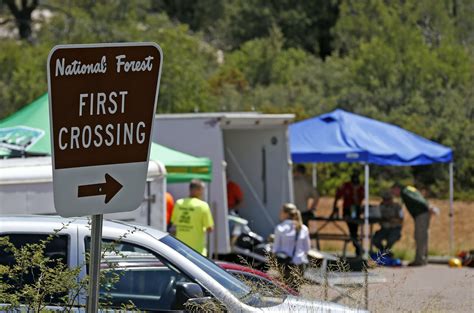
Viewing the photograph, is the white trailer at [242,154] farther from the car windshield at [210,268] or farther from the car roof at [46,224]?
the car roof at [46,224]

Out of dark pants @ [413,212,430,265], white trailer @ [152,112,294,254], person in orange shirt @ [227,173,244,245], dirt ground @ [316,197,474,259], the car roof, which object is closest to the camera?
the car roof

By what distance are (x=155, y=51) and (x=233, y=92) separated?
34.5m

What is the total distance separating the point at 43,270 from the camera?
5355 millimetres

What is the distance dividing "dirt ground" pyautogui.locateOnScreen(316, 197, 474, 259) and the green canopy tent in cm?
Answer: 758

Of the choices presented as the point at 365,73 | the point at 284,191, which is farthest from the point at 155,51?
the point at 365,73

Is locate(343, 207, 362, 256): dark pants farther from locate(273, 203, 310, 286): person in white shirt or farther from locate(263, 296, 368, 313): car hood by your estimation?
locate(263, 296, 368, 313): car hood

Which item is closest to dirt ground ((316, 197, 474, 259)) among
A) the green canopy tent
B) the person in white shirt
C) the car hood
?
the green canopy tent

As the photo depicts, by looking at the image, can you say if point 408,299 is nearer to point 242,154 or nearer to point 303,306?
point 303,306

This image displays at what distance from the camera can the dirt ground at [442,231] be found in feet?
75.9

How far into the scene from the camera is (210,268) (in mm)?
7344

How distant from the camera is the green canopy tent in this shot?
13898 mm

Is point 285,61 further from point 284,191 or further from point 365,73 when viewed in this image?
point 284,191

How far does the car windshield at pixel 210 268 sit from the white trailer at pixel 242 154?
827cm

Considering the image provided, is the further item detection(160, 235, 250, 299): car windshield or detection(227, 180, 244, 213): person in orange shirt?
detection(227, 180, 244, 213): person in orange shirt
